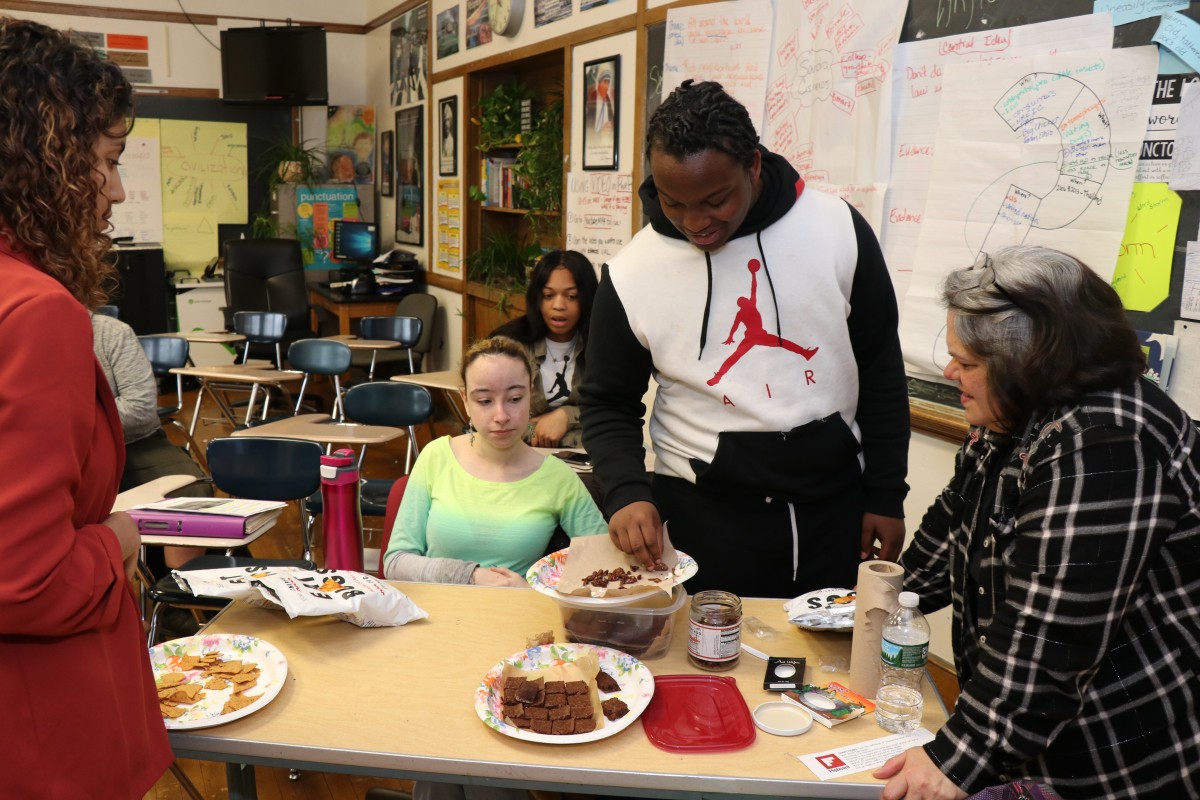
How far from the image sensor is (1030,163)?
2.60 m

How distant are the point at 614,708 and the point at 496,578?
612 mm

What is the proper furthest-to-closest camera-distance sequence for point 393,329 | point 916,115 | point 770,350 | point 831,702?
point 393,329, point 916,115, point 770,350, point 831,702

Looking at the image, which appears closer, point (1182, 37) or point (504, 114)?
point (1182, 37)

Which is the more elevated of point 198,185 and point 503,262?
point 198,185

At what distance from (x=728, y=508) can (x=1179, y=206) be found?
1.39 m

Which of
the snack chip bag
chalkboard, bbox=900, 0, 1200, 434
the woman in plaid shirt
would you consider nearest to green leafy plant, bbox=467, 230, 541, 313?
chalkboard, bbox=900, 0, 1200, 434

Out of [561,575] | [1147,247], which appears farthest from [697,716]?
[1147,247]

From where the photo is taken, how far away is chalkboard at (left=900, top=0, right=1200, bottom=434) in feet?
7.40

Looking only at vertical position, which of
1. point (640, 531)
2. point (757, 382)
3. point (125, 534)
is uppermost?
point (757, 382)

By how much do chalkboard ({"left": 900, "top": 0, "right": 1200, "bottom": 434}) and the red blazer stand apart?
227 centimetres

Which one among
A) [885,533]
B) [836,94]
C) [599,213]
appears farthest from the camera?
[599,213]

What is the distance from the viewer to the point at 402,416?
13.6 feet

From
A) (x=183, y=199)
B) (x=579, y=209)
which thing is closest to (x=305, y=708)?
(x=579, y=209)

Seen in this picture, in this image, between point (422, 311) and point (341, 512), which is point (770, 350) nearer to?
point (341, 512)
